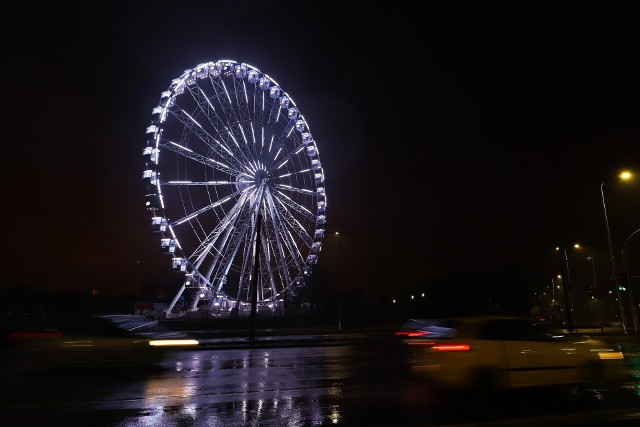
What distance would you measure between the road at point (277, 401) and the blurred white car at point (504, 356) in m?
0.36

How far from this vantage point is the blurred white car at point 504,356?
344 inches

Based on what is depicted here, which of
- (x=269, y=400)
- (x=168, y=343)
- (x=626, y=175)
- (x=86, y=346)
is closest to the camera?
(x=269, y=400)

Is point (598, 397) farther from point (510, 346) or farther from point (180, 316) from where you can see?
point (180, 316)

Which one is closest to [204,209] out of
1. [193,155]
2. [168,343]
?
[193,155]

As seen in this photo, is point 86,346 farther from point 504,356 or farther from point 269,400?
point 504,356

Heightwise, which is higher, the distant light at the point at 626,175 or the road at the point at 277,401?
the distant light at the point at 626,175

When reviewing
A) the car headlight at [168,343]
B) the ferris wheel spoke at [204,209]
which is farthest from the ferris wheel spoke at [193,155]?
the car headlight at [168,343]

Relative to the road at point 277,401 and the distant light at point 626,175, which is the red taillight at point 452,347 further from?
the distant light at point 626,175

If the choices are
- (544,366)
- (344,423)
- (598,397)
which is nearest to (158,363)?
(344,423)

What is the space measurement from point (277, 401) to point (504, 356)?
14.0 ft

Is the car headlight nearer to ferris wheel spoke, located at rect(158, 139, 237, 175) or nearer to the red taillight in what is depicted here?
the red taillight

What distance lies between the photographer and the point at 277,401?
912cm

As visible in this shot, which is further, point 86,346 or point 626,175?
point 626,175

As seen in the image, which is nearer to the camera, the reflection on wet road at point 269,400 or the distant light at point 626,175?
the reflection on wet road at point 269,400
